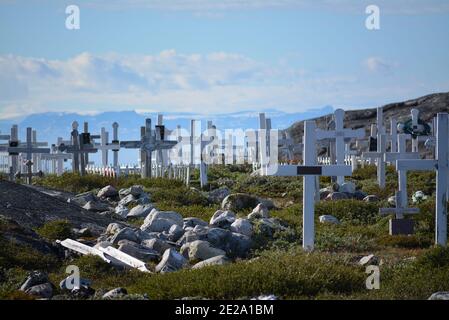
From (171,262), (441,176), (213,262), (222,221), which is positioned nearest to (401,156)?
(222,221)

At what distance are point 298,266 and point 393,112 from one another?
148 feet

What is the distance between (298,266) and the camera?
12.9 m

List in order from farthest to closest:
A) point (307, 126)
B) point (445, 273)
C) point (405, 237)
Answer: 1. point (405, 237)
2. point (307, 126)
3. point (445, 273)

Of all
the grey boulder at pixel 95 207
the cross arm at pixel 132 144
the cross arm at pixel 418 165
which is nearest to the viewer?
the cross arm at pixel 418 165

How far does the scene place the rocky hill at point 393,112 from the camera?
5453cm

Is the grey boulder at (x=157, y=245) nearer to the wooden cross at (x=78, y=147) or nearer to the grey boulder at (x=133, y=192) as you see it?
the grey boulder at (x=133, y=192)

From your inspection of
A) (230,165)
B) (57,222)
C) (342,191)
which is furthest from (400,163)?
(230,165)

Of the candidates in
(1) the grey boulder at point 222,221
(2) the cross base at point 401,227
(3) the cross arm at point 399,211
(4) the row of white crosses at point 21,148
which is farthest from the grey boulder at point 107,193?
(2) the cross base at point 401,227

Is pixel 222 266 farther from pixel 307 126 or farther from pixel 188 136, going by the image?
pixel 188 136

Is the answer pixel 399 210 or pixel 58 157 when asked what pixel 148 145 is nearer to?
pixel 58 157

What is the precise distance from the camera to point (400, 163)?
671 inches

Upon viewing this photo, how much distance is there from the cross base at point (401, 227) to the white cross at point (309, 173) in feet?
7.56
